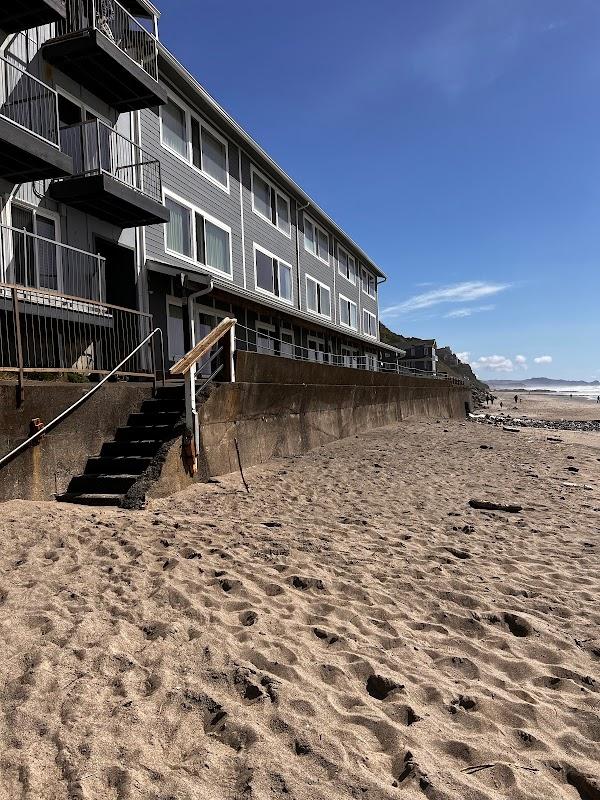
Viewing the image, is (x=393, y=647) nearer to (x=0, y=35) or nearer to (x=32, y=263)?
(x=32, y=263)

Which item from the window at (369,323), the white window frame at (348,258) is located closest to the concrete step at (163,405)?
the white window frame at (348,258)

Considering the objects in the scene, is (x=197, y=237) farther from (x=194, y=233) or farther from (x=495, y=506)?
(x=495, y=506)

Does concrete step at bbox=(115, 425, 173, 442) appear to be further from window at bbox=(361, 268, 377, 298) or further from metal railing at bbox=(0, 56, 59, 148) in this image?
window at bbox=(361, 268, 377, 298)

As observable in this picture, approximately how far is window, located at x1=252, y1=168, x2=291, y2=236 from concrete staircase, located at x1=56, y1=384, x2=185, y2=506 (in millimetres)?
12970

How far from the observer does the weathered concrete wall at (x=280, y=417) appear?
8484mm

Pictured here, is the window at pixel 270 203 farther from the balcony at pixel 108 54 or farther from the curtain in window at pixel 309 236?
the balcony at pixel 108 54

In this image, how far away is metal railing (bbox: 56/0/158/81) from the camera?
12.2 metres

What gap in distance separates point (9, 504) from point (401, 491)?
5.38 metres

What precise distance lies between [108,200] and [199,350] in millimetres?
5902

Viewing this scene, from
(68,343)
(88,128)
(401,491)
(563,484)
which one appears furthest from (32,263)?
(563,484)

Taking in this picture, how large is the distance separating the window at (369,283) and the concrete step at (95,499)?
29.4m

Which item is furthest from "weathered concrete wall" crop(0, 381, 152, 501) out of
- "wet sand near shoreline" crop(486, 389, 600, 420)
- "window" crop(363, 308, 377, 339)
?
"wet sand near shoreline" crop(486, 389, 600, 420)

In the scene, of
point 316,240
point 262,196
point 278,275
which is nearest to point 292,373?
point 278,275

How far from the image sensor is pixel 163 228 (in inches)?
577
